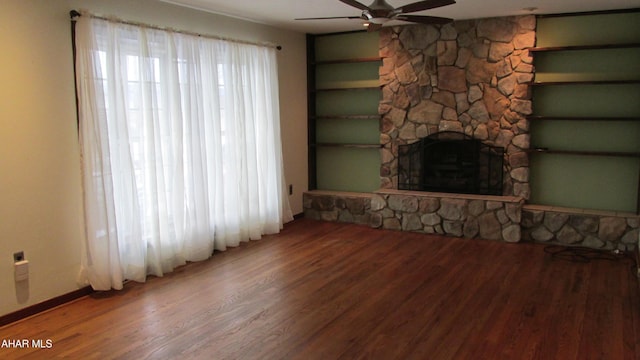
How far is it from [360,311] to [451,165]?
9.54 ft

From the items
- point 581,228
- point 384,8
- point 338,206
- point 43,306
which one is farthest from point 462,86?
Result: point 43,306

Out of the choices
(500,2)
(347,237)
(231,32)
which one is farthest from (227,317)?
(500,2)

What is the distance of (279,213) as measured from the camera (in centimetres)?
592

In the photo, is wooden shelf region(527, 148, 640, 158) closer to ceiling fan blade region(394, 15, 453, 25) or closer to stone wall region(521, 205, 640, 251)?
stone wall region(521, 205, 640, 251)

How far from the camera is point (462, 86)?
231 inches

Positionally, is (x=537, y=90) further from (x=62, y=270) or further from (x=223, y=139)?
(x=62, y=270)

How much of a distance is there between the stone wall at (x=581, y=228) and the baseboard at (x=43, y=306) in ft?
14.3

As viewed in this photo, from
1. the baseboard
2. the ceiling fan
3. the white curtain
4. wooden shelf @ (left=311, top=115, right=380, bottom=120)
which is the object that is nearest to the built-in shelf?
wooden shelf @ (left=311, top=115, right=380, bottom=120)

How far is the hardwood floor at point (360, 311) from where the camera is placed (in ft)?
10.0

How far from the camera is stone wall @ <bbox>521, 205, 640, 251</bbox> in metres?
5.03

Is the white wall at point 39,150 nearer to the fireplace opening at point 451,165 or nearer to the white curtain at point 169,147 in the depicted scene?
the white curtain at point 169,147

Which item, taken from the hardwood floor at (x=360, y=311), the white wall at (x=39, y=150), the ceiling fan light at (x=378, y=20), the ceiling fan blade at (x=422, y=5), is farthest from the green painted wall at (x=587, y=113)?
the white wall at (x=39, y=150)

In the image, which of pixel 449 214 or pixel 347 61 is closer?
pixel 449 214

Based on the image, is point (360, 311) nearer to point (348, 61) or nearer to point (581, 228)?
point (581, 228)
